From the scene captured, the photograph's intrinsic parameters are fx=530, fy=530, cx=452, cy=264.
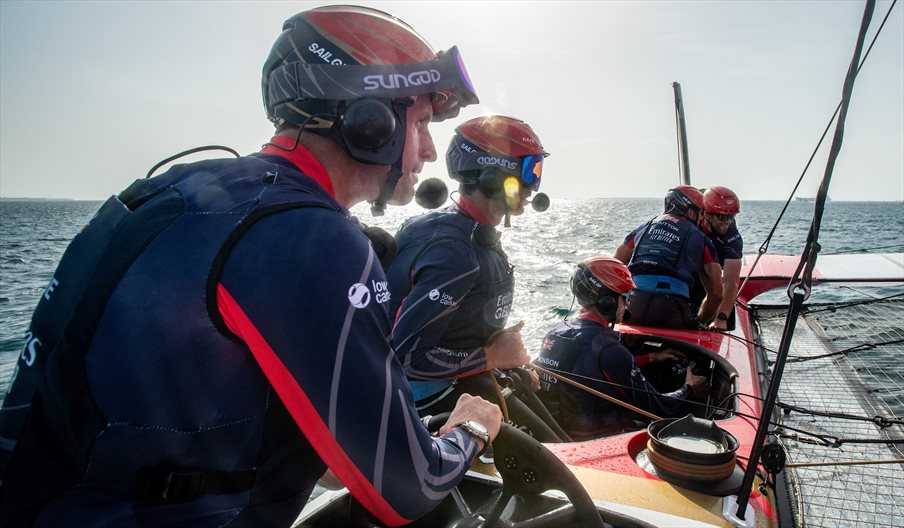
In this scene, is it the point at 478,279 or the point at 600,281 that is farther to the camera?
the point at 600,281

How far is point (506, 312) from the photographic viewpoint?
284cm

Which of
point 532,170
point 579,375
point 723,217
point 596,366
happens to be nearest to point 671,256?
point 723,217

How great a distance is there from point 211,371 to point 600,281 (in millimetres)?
3210

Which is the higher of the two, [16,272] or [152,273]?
[152,273]

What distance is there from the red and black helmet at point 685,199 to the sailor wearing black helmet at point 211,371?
576 centimetres

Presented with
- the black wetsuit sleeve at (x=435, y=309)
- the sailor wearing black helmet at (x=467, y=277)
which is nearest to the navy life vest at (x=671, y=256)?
the sailor wearing black helmet at (x=467, y=277)

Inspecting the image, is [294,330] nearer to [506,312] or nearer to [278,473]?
[278,473]

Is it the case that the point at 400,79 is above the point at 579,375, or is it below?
above

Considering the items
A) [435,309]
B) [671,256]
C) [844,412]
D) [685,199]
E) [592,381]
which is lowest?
[844,412]

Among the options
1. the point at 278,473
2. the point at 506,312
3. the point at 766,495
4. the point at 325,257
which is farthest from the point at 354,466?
the point at 766,495

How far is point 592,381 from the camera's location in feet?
11.9

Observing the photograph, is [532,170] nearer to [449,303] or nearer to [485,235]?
[485,235]

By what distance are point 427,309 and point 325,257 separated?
1.51m

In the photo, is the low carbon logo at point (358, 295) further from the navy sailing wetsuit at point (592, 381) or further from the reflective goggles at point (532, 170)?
the navy sailing wetsuit at point (592, 381)
